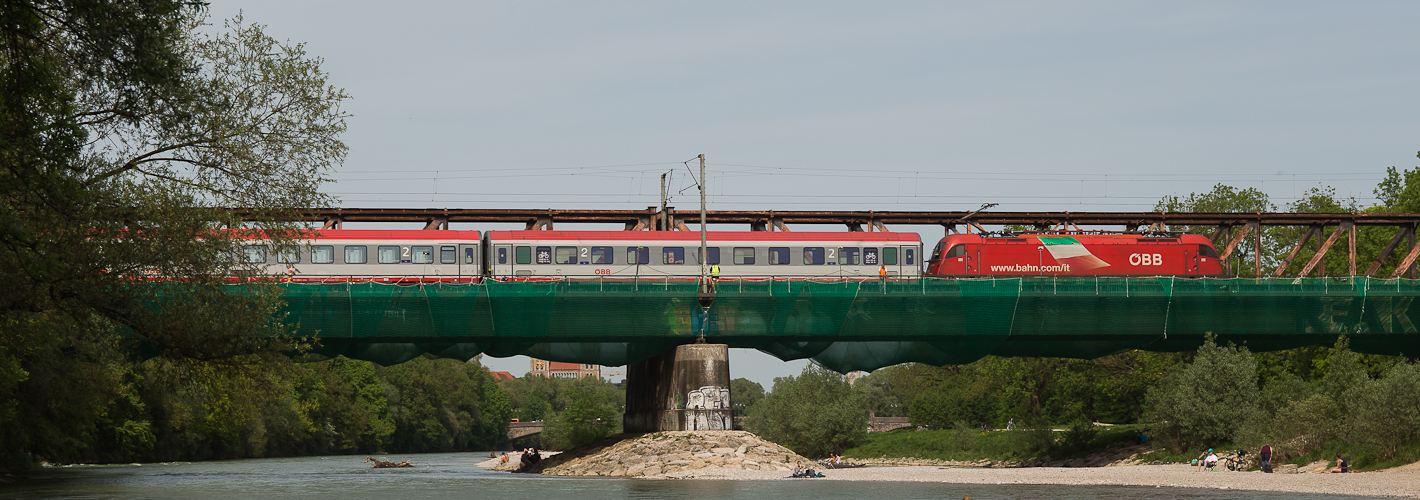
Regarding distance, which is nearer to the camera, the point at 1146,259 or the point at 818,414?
the point at 1146,259

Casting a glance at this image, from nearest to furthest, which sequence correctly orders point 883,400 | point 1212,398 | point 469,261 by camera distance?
point 1212,398
point 469,261
point 883,400

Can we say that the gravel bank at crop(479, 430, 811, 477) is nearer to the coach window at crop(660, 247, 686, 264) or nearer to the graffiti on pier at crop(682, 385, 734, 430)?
the graffiti on pier at crop(682, 385, 734, 430)

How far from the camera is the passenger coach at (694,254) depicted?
57.2 meters

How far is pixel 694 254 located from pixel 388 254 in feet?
46.3

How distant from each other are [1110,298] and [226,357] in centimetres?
3839

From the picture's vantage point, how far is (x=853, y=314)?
174ft

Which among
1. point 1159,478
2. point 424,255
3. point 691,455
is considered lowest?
point 1159,478

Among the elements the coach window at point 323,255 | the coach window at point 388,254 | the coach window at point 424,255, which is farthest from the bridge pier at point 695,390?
the coach window at point 323,255

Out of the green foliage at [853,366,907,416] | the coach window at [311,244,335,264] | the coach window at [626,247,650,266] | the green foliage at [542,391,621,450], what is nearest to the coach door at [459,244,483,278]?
the coach window at [311,244,335,264]

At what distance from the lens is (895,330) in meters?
53.2

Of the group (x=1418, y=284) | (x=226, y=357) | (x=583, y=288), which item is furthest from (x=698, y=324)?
(x=1418, y=284)

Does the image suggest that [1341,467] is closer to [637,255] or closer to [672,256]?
[672,256]

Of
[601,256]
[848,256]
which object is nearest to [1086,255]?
[848,256]

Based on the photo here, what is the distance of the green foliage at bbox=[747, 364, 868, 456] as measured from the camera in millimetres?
78500
